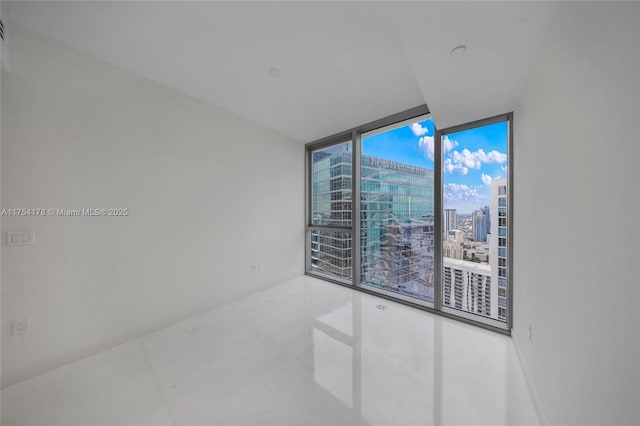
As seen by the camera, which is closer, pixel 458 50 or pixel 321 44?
pixel 458 50

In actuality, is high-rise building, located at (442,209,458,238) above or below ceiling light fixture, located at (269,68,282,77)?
below

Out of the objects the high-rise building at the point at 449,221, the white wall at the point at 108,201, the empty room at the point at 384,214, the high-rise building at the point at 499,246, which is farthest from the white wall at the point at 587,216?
the white wall at the point at 108,201

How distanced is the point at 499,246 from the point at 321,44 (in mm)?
2555

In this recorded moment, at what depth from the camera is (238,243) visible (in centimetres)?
290

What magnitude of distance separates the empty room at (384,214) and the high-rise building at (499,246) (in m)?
0.02

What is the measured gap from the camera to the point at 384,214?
3.06 meters

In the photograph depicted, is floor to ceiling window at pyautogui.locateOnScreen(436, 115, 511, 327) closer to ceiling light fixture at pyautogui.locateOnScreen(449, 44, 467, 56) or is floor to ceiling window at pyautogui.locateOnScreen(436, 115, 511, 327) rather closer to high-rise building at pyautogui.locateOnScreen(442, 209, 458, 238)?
high-rise building at pyautogui.locateOnScreen(442, 209, 458, 238)

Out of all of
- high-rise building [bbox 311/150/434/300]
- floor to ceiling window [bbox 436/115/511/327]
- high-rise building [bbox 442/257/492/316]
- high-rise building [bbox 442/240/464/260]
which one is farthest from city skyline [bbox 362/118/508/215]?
high-rise building [bbox 442/257/492/316]

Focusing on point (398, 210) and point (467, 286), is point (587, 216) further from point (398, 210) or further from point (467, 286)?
point (398, 210)

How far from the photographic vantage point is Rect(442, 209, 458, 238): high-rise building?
8.03ft

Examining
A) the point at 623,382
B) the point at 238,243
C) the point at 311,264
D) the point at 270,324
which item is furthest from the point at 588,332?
the point at 311,264

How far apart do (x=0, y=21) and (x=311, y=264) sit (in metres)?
3.94

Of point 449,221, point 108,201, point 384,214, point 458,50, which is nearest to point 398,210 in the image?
point 384,214

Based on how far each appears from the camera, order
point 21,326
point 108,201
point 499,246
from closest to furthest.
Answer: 1. point 21,326
2. point 108,201
3. point 499,246
